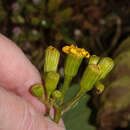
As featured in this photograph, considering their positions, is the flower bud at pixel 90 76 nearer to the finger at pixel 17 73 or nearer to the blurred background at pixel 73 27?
the finger at pixel 17 73

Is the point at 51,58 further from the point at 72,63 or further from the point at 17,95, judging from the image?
the point at 17,95

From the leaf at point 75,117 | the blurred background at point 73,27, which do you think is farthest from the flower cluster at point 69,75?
the blurred background at point 73,27

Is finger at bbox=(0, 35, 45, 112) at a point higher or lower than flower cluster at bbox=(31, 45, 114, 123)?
lower

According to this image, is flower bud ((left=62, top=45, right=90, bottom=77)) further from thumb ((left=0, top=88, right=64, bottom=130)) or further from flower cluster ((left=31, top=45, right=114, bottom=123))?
thumb ((left=0, top=88, right=64, bottom=130))

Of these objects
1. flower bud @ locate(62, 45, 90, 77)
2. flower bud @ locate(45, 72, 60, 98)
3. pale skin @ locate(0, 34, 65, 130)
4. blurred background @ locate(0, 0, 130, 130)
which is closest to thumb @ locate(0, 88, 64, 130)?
pale skin @ locate(0, 34, 65, 130)

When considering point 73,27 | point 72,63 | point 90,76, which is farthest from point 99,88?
point 73,27

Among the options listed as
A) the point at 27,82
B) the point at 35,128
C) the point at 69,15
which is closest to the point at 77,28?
the point at 69,15

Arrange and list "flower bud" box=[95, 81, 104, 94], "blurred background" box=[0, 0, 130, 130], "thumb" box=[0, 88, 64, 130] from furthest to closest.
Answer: "blurred background" box=[0, 0, 130, 130] < "flower bud" box=[95, 81, 104, 94] < "thumb" box=[0, 88, 64, 130]
